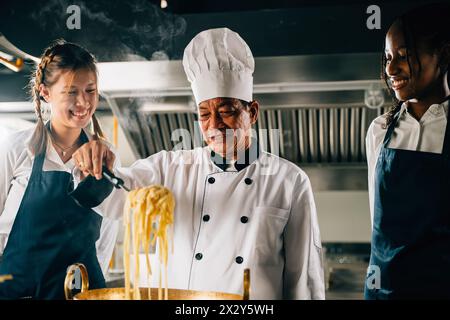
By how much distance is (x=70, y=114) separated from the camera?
3186 millimetres

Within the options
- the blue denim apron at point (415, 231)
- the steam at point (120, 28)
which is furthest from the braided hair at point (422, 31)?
the steam at point (120, 28)

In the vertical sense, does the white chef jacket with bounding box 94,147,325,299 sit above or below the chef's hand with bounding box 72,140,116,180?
below

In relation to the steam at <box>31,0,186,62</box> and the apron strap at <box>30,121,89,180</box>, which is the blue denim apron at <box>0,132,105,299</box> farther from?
the steam at <box>31,0,186,62</box>

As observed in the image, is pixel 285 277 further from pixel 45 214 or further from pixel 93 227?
pixel 45 214

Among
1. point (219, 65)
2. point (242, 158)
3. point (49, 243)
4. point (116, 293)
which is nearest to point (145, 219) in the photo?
point (116, 293)

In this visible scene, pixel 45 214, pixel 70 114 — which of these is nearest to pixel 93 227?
pixel 45 214

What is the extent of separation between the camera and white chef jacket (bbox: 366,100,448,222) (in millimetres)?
2801

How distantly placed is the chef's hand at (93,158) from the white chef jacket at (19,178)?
0.16ft

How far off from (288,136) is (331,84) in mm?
398

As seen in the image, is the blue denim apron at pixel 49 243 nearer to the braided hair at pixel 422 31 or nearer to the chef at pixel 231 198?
the chef at pixel 231 198

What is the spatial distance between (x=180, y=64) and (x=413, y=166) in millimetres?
1377

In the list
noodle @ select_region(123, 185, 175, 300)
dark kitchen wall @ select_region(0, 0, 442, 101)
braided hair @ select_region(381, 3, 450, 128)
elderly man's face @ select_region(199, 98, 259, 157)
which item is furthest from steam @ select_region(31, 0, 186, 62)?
braided hair @ select_region(381, 3, 450, 128)

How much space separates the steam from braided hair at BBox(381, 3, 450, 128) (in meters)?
1.22
